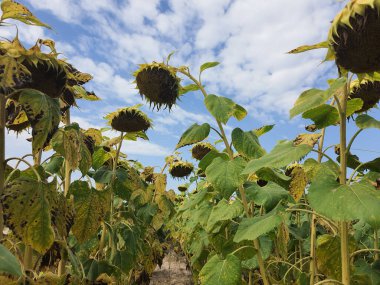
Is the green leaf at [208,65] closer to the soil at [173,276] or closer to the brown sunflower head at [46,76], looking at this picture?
the brown sunflower head at [46,76]

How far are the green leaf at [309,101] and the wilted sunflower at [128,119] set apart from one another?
2108mm

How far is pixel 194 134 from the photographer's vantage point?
2148 millimetres

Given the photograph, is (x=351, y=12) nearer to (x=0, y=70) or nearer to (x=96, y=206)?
(x=0, y=70)

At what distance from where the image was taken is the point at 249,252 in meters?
2.16

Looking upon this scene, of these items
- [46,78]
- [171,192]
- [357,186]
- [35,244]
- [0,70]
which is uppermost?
[171,192]

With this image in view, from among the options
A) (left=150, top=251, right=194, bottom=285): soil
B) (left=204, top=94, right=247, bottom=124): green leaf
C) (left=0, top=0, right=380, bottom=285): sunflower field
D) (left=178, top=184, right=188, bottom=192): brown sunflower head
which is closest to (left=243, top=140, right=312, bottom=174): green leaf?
(left=0, top=0, right=380, bottom=285): sunflower field

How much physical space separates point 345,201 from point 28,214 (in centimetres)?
118

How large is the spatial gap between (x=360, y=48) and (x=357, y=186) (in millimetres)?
518

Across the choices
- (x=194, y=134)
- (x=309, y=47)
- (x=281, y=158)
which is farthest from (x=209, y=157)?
(x=309, y=47)

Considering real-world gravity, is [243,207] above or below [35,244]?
above

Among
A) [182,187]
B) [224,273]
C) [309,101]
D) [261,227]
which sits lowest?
[224,273]

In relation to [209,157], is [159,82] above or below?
above

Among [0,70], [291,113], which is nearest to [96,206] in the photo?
[0,70]

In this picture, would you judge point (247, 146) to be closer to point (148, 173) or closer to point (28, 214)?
point (28, 214)
